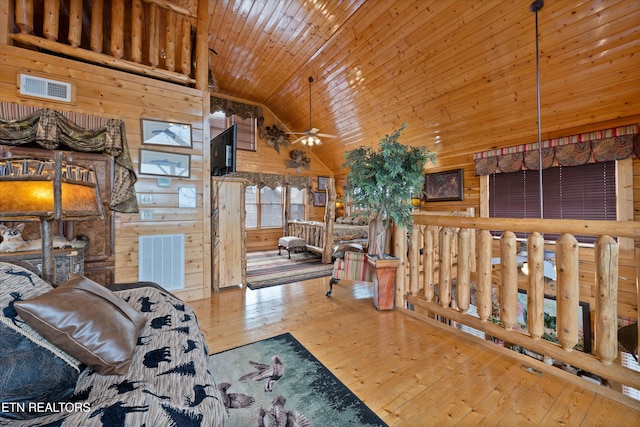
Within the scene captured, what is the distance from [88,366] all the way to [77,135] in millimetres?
2657

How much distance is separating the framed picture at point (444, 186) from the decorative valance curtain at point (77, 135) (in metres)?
5.68

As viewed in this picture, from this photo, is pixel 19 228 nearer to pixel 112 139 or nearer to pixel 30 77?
pixel 112 139

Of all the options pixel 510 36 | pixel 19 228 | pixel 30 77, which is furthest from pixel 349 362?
pixel 510 36

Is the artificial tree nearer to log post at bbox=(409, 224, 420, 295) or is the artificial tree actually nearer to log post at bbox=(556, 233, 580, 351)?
log post at bbox=(409, 224, 420, 295)

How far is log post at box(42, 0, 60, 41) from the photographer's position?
2596 millimetres

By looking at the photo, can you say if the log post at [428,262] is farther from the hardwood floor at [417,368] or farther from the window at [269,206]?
the window at [269,206]

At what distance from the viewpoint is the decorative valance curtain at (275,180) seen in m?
7.36

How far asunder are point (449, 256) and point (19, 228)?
13.0 feet

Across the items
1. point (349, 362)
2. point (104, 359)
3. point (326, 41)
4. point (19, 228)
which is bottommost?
point (349, 362)

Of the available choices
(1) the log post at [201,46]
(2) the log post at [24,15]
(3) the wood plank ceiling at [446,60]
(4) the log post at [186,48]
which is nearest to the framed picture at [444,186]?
(3) the wood plank ceiling at [446,60]

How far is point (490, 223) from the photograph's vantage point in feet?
6.65

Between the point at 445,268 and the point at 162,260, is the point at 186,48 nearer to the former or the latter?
the point at 162,260

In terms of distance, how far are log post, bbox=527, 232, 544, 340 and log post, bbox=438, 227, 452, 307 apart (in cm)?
69

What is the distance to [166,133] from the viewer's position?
3100 millimetres
